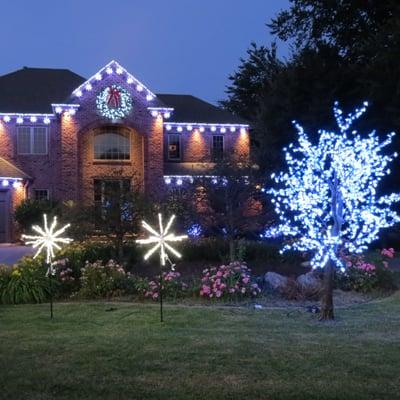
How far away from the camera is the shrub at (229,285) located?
11930 mm

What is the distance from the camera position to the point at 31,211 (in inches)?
954

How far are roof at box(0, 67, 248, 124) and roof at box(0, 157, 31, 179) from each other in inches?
94.8

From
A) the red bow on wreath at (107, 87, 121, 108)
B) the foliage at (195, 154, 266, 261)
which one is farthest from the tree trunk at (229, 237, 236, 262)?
the red bow on wreath at (107, 87, 121, 108)

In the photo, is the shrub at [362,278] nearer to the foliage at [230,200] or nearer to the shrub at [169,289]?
the shrub at [169,289]

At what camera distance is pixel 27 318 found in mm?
10023

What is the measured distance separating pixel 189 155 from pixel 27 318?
2012 cm

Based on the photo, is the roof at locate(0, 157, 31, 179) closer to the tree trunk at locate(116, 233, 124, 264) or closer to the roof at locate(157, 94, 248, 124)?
the roof at locate(157, 94, 248, 124)

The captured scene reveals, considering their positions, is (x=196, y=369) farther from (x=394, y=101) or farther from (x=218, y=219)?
(x=394, y=101)

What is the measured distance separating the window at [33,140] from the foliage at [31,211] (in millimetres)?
3536

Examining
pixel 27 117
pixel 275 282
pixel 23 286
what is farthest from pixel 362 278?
pixel 27 117

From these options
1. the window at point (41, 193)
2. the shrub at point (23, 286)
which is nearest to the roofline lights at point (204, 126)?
the window at point (41, 193)

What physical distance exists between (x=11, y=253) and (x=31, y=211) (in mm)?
3604

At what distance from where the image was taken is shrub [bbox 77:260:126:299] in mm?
12641

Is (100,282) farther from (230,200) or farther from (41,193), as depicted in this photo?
(41,193)
